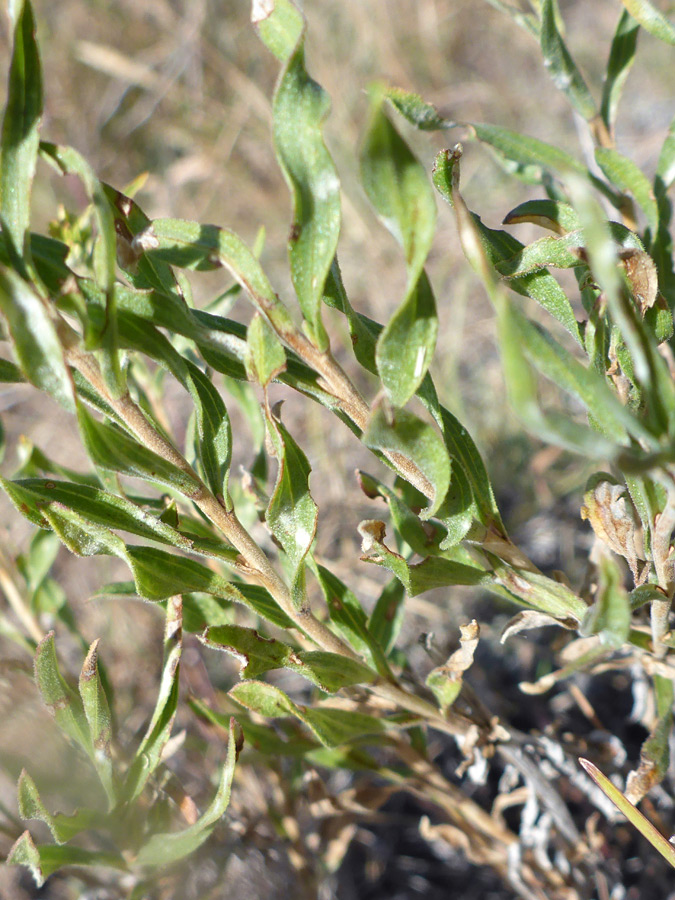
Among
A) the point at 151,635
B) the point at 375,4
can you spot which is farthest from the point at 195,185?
the point at 151,635

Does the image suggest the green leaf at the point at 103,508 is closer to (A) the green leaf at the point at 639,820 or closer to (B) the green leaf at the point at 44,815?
(B) the green leaf at the point at 44,815

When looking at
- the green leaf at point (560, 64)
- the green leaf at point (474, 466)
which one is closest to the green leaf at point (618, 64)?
the green leaf at point (560, 64)

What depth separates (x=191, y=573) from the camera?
2.22ft

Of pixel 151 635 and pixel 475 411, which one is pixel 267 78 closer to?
pixel 475 411

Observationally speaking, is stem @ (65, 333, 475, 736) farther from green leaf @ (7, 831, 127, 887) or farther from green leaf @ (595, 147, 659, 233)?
green leaf @ (595, 147, 659, 233)

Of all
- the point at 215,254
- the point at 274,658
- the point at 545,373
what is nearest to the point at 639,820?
the point at 274,658

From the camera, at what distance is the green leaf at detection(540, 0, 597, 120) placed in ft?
2.61

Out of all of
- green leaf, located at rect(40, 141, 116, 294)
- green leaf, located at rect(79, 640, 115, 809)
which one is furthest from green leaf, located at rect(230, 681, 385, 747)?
green leaf, located at rect(40, 141, 116, 294)

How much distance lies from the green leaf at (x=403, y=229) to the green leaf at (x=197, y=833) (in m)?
0.36

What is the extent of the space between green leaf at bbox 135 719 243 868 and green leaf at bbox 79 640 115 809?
63 millimetres

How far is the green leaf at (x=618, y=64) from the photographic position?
A: 91cm

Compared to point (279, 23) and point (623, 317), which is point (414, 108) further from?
point (623, 317)

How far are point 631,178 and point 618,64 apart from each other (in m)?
0.21

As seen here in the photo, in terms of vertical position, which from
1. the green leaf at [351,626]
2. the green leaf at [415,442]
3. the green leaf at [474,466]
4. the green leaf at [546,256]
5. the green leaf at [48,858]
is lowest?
the green leaf at [48,858]
